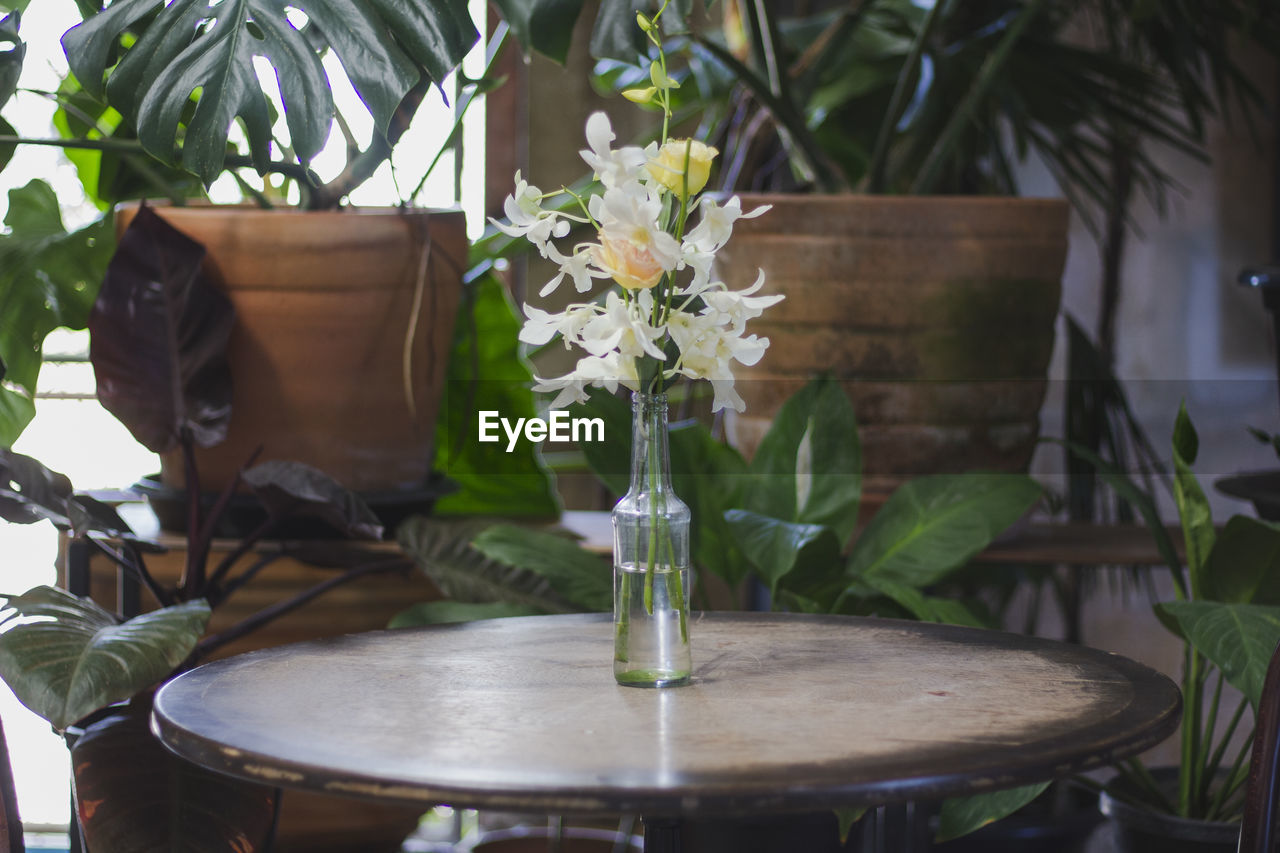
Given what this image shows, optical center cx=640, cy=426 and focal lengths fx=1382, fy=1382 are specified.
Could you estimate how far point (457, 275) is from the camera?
189cm

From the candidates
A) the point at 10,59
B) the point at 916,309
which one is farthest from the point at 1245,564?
the point at 10,59

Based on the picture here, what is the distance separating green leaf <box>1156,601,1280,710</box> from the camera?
1193 millimetres

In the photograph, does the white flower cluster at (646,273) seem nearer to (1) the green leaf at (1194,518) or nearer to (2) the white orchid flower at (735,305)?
(2) the white orchid flower at (735,305)

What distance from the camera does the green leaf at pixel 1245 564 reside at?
1.43m

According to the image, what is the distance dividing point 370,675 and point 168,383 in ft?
2.52

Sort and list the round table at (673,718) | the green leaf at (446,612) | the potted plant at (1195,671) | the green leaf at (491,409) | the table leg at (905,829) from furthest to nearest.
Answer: the green leaf at (491,409), the green leaf at (446,612), the potted plant at (1195,671), the table leg at (905,829), the round table at (673,718)

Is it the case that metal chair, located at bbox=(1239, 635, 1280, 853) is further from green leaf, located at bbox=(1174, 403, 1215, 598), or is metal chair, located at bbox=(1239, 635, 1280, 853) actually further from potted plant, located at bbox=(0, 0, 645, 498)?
potted plant, located at bbox=(0, 0, 645, 498)

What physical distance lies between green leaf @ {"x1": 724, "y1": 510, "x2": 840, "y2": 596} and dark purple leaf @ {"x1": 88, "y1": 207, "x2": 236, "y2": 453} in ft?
2.16

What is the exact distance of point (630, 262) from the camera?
2.97ft

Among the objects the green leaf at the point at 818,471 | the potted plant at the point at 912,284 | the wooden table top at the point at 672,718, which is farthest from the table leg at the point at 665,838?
the potted plant at the point at 912,284

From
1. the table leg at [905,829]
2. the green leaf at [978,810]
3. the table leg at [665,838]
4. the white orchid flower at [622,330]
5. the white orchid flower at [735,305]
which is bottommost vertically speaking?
the table leg at [905,829]

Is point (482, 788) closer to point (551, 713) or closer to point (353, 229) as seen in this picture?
point (551, 713)

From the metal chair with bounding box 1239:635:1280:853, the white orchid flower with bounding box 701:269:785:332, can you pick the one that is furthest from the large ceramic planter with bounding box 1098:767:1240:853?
the white orchid flower with bounding box 701:269:785:332

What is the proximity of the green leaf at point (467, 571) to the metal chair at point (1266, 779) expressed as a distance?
81 centimetres
